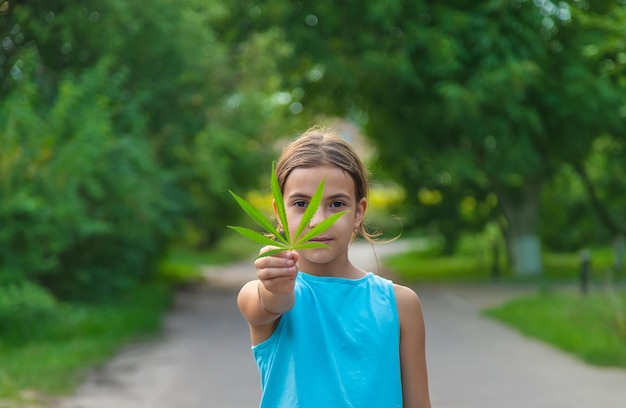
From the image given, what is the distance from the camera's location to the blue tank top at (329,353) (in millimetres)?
2555

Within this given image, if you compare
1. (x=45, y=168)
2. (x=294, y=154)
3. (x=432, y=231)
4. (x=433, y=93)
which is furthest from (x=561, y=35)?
(x=294, y=154)

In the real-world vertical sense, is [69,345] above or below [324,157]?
above

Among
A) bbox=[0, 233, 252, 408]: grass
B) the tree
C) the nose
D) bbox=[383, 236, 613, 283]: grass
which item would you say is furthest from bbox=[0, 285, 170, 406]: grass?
bbox=[383, 236, 613, 283]: grass

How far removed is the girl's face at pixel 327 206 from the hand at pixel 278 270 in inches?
10.1

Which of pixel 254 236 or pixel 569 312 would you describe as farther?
pixel 569 312

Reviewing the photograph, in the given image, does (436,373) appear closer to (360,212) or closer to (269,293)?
(360,212)

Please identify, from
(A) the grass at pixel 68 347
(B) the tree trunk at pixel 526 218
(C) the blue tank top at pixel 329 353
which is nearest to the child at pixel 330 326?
(C) the blue tank top at pixel 329 353

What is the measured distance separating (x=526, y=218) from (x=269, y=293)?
835 inches

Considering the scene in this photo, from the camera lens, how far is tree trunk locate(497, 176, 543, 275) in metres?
22.9

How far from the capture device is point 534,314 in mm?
14367

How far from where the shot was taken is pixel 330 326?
8.46ft

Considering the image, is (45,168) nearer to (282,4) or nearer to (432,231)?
(282,4)

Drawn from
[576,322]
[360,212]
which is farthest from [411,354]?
[576,322]

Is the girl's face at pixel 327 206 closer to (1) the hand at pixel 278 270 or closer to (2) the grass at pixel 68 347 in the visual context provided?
(1) the hand at pixel 278 270
